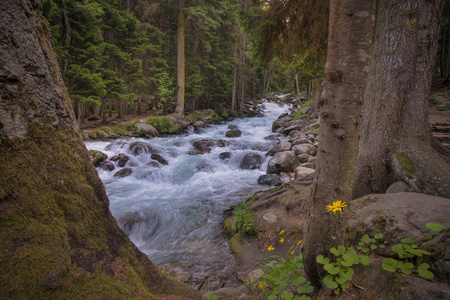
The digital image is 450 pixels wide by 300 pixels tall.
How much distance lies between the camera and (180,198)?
7.08 meters

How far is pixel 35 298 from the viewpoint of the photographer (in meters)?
0.98

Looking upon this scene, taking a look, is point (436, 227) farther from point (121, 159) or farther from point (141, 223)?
point (121, 159)

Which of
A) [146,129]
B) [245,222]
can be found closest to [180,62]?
[146,129]

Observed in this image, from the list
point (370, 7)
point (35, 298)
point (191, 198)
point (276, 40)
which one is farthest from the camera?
point (191, 198)

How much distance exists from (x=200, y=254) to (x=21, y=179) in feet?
12.6

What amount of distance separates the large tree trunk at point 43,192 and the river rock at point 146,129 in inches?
492

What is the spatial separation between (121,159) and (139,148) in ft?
4.14

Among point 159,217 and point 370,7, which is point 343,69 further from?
point 159,217

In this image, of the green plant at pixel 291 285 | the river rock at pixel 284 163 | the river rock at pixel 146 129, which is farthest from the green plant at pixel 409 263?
the river rock at pixel 146 129

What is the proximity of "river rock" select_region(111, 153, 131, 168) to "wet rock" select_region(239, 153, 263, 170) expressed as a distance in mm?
5221

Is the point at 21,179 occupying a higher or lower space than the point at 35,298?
higher

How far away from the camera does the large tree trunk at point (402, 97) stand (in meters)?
3.08

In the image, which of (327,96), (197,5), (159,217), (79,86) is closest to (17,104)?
(327,96)

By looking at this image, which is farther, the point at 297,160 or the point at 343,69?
the point at 297,160
